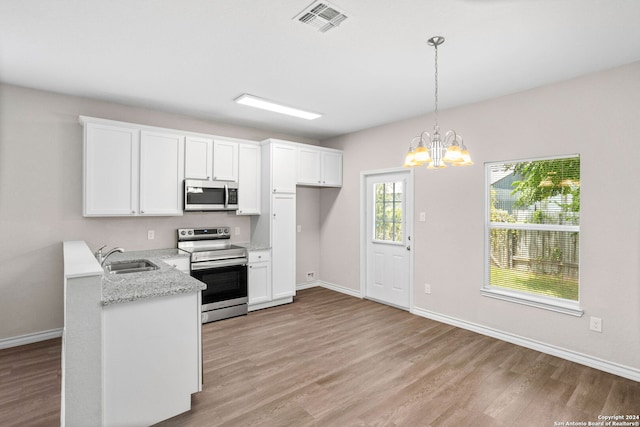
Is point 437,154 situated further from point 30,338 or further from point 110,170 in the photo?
point 30,338

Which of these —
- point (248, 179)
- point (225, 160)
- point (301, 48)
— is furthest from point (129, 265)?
point (301, 48)

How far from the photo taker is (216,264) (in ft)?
13.6

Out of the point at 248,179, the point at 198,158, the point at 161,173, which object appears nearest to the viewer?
the point at 161,173

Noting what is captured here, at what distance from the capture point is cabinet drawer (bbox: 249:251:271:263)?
178 inches

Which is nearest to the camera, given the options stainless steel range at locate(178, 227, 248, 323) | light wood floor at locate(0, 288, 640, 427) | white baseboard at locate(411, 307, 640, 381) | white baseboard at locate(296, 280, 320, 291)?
light wood floor at locate(0, 288, 640, 427)

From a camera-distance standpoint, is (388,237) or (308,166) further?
(308,166)

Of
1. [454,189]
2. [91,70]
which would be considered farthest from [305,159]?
[91,70]

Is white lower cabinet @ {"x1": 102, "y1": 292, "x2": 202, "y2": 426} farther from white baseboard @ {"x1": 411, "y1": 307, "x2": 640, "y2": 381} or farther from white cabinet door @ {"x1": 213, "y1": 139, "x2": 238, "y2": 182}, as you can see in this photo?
white baseboard @ {"x1": 411, "y1": 307, "x2": 640, "y2": 381}

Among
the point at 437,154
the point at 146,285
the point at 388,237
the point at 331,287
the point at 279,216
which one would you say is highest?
the point at 437,154

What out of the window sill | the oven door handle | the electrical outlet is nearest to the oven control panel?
the oven door handle

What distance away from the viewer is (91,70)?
9.95 ft

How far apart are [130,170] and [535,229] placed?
461 cm

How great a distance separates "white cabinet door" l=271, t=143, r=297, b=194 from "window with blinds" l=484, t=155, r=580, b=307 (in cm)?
267

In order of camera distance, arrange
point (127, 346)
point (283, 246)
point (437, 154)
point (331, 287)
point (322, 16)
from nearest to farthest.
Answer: point (127, 346) → point (322, 16) → point (437, 154) → point (283, 246) → point (331, 287)
